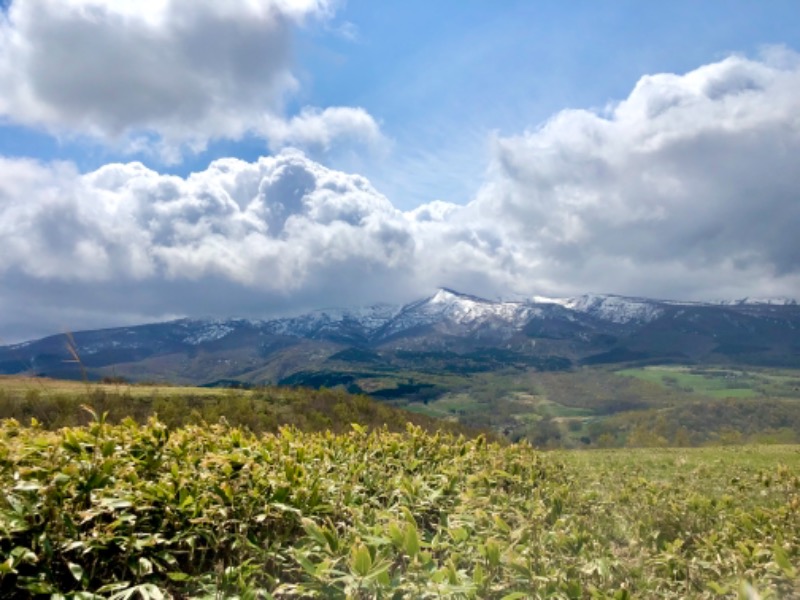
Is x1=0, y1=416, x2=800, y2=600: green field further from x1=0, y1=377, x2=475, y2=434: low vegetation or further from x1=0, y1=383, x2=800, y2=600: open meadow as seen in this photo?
x1=0, y1=377, x2=475, y2=434: low vegetation

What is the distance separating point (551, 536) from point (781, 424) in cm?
13213

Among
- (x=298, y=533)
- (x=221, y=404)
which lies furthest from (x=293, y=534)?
Result: (x=221, y=404)

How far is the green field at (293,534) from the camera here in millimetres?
2688

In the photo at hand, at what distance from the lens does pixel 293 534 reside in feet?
11.6

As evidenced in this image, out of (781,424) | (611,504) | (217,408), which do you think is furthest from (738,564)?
(781,424)

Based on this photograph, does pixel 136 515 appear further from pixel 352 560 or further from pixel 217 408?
pixel 217 408

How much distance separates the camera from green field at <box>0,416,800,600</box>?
2.69 meters

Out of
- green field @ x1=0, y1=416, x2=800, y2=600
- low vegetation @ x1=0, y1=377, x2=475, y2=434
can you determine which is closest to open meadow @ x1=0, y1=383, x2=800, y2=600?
green field @ x1=0, y1=416, x2=800, y2=600

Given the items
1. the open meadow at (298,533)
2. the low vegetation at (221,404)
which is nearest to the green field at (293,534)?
the open meadow at (298,533)

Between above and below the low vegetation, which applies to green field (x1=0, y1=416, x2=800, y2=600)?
above

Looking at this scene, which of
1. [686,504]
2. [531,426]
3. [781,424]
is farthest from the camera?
[531,426]

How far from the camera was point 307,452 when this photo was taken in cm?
457

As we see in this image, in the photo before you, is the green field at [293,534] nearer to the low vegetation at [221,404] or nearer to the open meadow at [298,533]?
the open meadow at [298,533]

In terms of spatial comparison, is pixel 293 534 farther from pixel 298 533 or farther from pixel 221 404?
pixel 221 404
